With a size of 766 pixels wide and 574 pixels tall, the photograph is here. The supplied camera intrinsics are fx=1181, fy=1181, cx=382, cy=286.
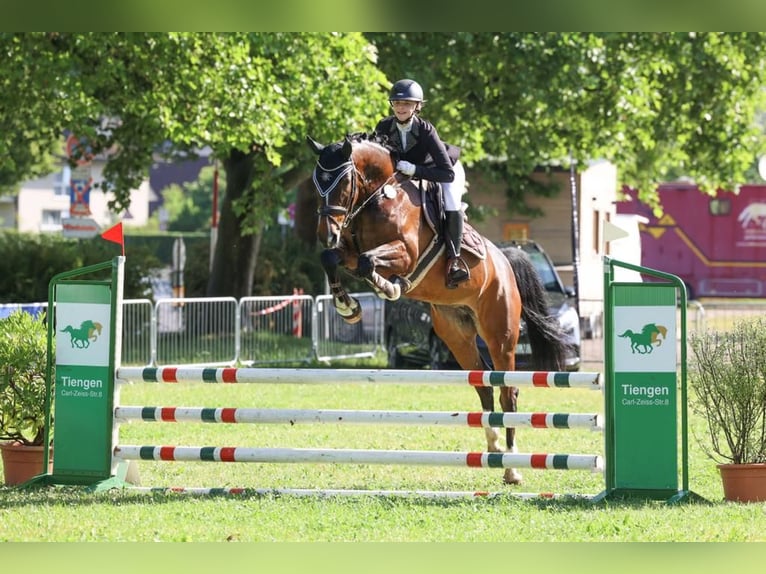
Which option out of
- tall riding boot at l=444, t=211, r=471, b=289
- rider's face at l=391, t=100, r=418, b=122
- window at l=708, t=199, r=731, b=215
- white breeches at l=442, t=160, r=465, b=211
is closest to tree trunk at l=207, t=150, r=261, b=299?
white breeches at l=442, t=160, r=465, b=211

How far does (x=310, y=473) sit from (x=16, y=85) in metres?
9.47

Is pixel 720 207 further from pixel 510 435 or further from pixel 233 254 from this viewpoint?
pixel 510 435

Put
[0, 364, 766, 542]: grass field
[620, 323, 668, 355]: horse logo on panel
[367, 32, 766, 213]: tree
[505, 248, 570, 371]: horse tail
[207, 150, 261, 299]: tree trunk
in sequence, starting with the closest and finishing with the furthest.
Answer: [0, 364, 766, 542]: grass field < [620, 323, 668, 355]: horse logo on panel < [505, 248, 570, 371]: horse tail < [367, 32, 766, 213]: tree < [207, 150, 261, 299]: tree trunk

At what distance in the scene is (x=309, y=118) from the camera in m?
17.7

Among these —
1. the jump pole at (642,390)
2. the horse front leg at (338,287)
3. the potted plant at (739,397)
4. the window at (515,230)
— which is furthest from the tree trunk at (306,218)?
the jump pole at (642,390)

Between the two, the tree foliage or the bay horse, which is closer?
the bay horse

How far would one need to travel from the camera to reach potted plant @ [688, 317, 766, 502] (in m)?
7.48

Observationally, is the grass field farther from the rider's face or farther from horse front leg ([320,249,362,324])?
the rider's face

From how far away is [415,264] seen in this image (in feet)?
26.1

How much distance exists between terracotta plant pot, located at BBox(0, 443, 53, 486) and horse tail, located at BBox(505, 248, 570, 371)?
12.4 ft

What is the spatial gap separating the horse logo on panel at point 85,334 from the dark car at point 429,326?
8.01 metres

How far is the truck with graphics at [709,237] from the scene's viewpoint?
38.3 metres

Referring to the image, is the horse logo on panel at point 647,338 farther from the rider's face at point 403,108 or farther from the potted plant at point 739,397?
the rider's face at point 403,108
